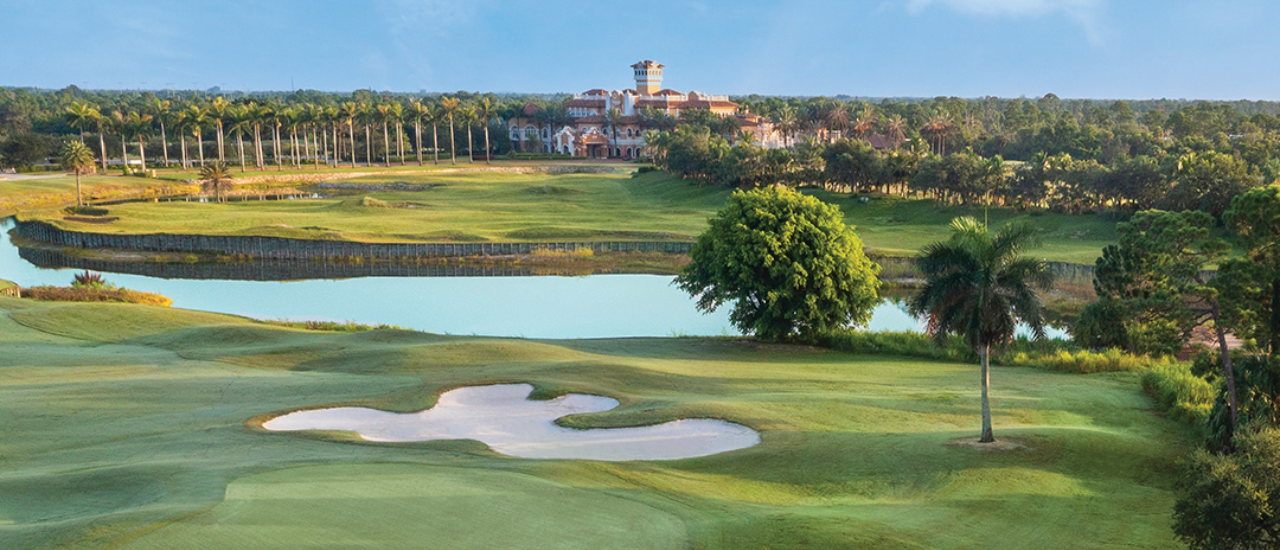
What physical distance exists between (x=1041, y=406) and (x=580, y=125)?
543 feet

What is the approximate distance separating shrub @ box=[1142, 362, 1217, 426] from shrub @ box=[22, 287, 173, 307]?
154 ft

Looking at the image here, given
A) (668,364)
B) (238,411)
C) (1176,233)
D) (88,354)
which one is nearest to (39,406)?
(238,411)

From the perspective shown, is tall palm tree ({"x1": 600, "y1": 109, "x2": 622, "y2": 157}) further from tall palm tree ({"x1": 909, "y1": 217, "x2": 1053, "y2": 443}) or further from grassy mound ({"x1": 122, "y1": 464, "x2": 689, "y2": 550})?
grassy mound ({"x1": 122, "y1": 464, "x2": 689, "y2": 550})

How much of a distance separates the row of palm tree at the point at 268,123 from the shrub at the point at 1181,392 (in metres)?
122

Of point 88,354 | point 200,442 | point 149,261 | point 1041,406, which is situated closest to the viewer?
point 200,442

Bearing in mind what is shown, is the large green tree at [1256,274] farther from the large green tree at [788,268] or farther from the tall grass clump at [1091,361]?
the large green tree at [788,268]

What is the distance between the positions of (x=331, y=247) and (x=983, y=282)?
59803 millimetres

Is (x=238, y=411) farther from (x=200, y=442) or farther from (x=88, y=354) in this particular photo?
(x=88, y=354)

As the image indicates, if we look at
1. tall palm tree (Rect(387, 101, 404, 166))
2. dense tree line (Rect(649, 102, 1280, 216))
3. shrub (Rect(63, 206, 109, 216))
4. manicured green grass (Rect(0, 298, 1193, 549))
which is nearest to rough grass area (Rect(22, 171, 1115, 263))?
shrub (Rect(63, 206, 109, 216))

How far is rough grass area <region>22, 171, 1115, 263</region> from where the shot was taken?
78.1 m

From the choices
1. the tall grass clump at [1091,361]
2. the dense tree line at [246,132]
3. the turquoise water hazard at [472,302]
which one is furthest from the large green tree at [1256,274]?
the dense tree line at [246,132]

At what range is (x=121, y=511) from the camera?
18.3 m

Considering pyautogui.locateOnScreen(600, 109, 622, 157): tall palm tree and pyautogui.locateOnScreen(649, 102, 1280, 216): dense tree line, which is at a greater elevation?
pyautogui.locateOnScreen(600, 109, 622, 157): tall palm tree

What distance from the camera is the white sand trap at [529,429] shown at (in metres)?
26.6
